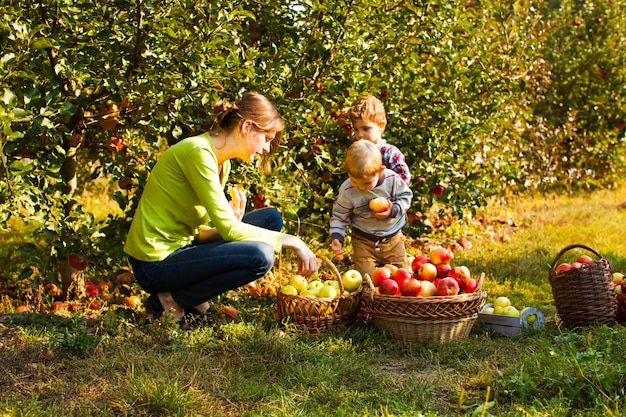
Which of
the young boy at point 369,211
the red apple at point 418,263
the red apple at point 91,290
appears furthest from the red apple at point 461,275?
the red apple at point 91,290

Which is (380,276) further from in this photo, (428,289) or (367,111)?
(367,111)

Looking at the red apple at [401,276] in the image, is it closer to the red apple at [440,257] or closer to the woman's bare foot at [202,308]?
the red apple at [440,257]

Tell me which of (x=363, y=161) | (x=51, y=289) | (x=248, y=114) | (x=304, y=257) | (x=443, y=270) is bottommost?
(x=51, y=289)

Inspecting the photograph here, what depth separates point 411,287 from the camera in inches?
145

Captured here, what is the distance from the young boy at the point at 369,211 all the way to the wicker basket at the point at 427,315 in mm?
633

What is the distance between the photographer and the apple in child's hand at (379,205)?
165 inches

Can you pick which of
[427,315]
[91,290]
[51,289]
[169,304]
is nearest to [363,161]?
[427,315]

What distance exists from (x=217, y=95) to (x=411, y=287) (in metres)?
1.49

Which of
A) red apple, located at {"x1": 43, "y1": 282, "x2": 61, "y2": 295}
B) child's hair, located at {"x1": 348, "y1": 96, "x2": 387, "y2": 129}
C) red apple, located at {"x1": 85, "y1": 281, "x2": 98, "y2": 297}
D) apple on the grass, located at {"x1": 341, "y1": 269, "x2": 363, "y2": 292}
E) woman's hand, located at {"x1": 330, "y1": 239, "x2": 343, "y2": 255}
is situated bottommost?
red apple, located at {"x1": 43, "y1": 282, "x2": 61, "y2": 295}

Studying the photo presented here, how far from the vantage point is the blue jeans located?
12.0ft

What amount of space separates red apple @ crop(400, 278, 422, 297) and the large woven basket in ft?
2.36

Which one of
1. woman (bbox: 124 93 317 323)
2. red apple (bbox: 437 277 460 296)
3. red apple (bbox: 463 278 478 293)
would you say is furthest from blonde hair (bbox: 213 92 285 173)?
red apple (bbox: 463 278 478 293)

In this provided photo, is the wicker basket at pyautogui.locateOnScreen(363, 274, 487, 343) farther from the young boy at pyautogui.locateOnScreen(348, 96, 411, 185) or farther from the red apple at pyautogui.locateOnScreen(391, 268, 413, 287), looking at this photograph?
the young boy at pyautogui.locateOnScreen(348, 96, 411, 185)

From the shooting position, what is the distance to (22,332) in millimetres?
3609
